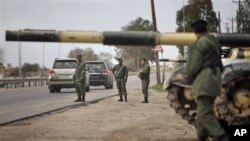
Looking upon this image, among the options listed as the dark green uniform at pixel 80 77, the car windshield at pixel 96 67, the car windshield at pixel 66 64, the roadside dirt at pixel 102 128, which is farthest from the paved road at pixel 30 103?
the car windshield at pixel 96 67

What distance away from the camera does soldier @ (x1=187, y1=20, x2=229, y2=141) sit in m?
7.94

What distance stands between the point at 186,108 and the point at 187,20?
67.0m

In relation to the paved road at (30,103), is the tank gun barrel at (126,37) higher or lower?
higher

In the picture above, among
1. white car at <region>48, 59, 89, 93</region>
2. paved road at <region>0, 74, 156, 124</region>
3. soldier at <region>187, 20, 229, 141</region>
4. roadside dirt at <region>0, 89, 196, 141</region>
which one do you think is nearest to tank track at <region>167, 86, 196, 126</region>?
roadside dirt at <region>0, 89, 196, 141</region>

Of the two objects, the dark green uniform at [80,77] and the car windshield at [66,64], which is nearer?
the dark green uniform at [80,77]

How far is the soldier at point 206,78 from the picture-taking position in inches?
313

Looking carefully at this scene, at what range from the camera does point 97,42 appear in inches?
408

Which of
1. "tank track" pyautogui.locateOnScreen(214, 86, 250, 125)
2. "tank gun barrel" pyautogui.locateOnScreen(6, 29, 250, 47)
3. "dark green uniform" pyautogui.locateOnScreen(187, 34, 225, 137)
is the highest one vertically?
"tank gun barrel" pyautogui.locateOnScreen(6, 29, 250, 47)

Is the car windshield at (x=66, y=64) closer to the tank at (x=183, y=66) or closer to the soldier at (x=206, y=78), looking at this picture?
the tank at (x=183, y=66)

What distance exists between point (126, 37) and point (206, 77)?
2.65 metres

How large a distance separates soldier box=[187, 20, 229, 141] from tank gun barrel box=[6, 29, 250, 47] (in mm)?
2046

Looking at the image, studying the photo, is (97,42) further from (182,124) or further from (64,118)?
(64,118)

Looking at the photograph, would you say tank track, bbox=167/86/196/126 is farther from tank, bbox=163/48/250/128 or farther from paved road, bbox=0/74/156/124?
paved road, bbox=0/74/156/124

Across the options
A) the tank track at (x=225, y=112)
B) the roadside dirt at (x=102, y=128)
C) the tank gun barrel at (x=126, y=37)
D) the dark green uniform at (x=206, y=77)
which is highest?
the tank gun barrel at (x=126, y=37)
